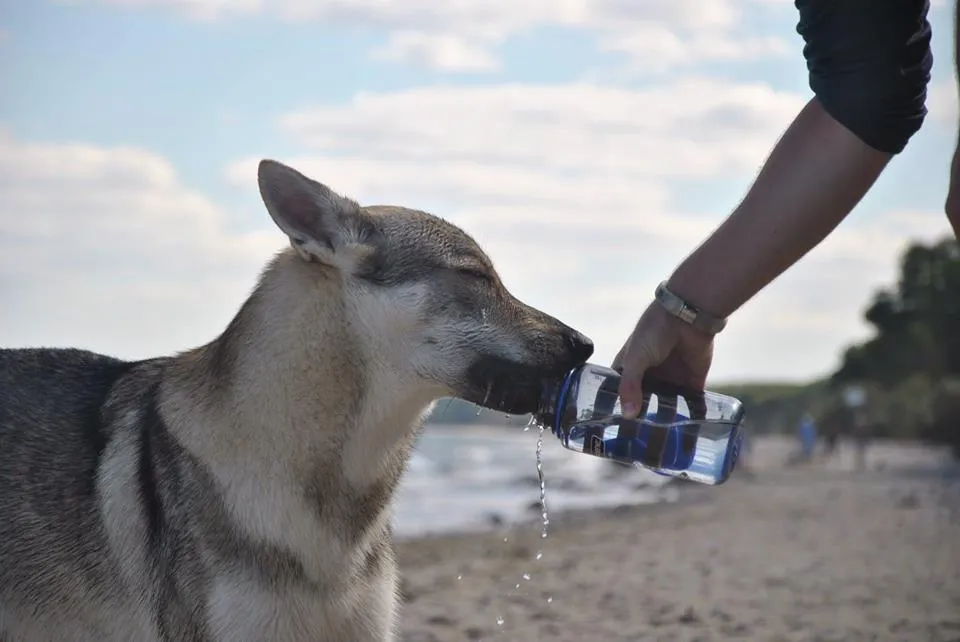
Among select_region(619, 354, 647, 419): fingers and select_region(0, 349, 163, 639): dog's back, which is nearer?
select_region(619, 354, 647, 419): fingers

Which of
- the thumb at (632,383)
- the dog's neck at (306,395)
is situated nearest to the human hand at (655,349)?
the thumb at (632,383)

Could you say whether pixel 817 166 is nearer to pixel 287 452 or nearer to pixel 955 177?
pixel 955 177

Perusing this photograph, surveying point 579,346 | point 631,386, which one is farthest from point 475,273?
point 631,386

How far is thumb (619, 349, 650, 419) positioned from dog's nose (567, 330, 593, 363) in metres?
0.69

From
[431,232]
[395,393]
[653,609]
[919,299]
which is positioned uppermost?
[919,299]

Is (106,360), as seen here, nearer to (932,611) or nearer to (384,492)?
(384,492)

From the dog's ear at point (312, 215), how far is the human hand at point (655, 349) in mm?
1189

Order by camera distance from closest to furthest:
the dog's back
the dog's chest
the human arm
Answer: the human arm → the dog's chest → the dog's back

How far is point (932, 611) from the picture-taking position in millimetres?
8344

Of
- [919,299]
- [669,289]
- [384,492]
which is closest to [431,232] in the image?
[384,492]

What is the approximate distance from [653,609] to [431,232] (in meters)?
4.92

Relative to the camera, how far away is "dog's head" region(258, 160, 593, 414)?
4.37 metres

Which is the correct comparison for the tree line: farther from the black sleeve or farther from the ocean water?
the black sleeve

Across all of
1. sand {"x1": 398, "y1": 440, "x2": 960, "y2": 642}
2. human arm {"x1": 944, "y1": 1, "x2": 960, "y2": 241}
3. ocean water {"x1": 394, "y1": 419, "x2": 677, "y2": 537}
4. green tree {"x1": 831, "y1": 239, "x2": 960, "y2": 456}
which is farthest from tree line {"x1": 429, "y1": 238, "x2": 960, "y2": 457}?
human arm {"x1": 944, "y1": 1, "x2": 960, "y2": 241}
